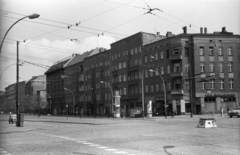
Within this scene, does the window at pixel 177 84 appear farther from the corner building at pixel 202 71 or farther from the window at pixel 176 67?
the window at pixel 176 67

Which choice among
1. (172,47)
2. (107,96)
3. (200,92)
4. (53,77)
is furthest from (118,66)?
(53,77)

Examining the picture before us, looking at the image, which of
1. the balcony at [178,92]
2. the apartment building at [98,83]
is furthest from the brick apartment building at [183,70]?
the apartment building at [98,83]

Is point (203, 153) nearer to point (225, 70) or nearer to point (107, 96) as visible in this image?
point (225, 70)

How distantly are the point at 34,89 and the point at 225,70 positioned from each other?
95.3 metres

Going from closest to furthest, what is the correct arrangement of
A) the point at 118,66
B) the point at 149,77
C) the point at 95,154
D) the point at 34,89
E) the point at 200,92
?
the point at 95,154, the point at 200,92, the point at 149,77, the point at 118,66, the point at 34,89

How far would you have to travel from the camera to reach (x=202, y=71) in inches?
2312

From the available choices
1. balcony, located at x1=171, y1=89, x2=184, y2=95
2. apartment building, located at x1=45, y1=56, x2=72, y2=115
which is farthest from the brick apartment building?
apartment building, located at x1=45, y1=56, x2=72, y2=115

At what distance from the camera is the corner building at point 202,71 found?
57469 mm

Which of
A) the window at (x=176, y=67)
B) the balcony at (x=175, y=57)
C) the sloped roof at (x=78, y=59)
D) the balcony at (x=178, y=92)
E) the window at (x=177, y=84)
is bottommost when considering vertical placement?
the balcony at (x=178, y=92)

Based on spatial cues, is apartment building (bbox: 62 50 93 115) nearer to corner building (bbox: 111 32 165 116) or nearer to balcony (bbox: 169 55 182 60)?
corner building (bbox: 111 32 165 116)

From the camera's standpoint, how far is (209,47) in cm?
5928

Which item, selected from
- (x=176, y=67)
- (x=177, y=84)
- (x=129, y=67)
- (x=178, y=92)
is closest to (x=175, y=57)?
(x=176, y=67)

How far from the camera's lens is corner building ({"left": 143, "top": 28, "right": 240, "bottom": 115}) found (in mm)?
57469

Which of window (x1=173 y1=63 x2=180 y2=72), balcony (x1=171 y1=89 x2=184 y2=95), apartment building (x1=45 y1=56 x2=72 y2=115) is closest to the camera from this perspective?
balcony (x1=171 y1=89 x2=184 y2=95)
